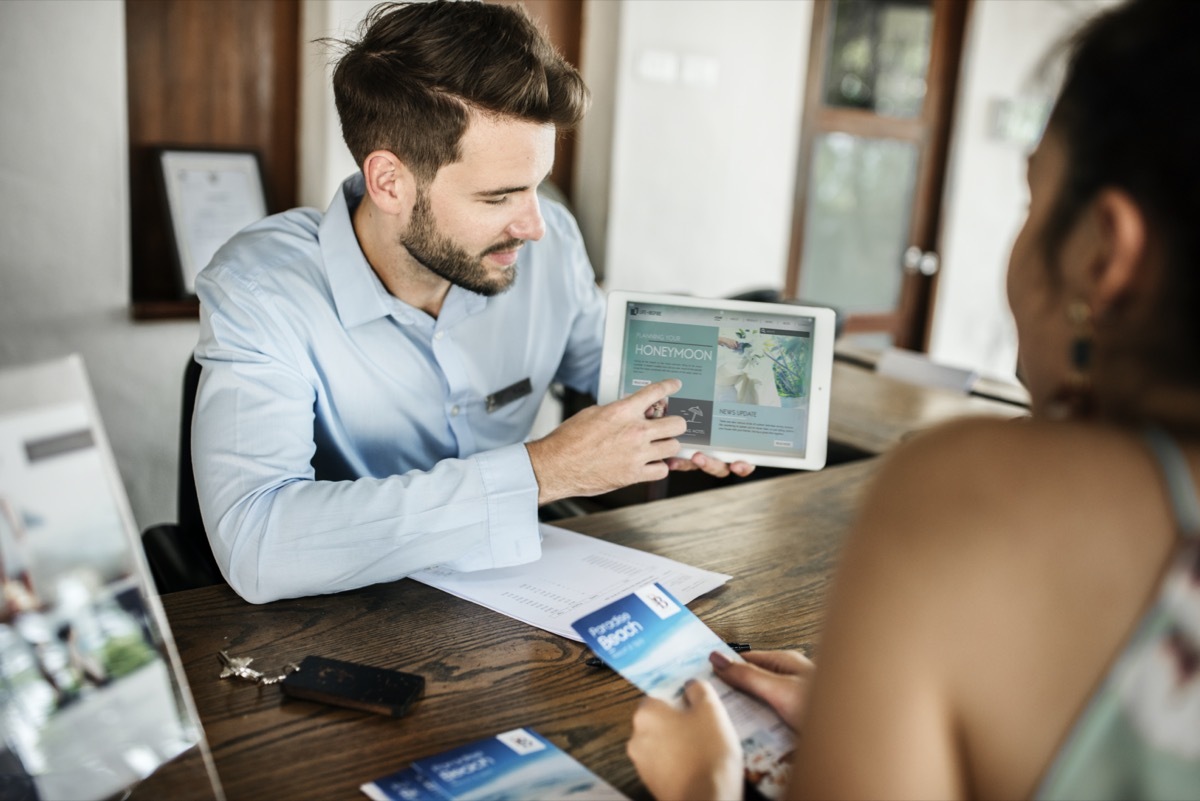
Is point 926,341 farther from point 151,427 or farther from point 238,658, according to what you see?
point 238,658

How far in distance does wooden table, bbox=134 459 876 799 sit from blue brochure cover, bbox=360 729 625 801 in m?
0.02

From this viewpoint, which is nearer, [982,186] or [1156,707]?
[1156,707]

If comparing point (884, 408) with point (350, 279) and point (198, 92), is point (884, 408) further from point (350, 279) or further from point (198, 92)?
point (198, 92)

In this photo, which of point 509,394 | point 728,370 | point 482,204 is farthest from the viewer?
point 509,394

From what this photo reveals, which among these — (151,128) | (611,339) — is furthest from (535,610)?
(151,128)

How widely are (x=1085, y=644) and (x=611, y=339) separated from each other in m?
0.98

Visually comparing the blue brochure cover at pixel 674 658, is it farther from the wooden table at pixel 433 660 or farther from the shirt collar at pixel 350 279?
the shirt collar at pixel 350 279

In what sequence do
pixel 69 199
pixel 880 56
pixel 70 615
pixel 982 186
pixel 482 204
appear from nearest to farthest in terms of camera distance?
pixel 70 615 → pixel 482 204 → pixel 69 199 → pixel 880 56 → pixel 982 186

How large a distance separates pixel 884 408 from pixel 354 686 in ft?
5.70

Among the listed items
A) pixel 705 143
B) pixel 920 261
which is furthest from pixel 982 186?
pixel 705 143

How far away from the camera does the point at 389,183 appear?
5.14 feet

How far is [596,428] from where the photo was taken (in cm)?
134

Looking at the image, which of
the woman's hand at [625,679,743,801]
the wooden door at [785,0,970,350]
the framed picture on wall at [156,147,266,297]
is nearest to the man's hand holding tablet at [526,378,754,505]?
the woman's hand at [625,679,743,801]

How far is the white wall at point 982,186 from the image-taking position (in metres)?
4.69
